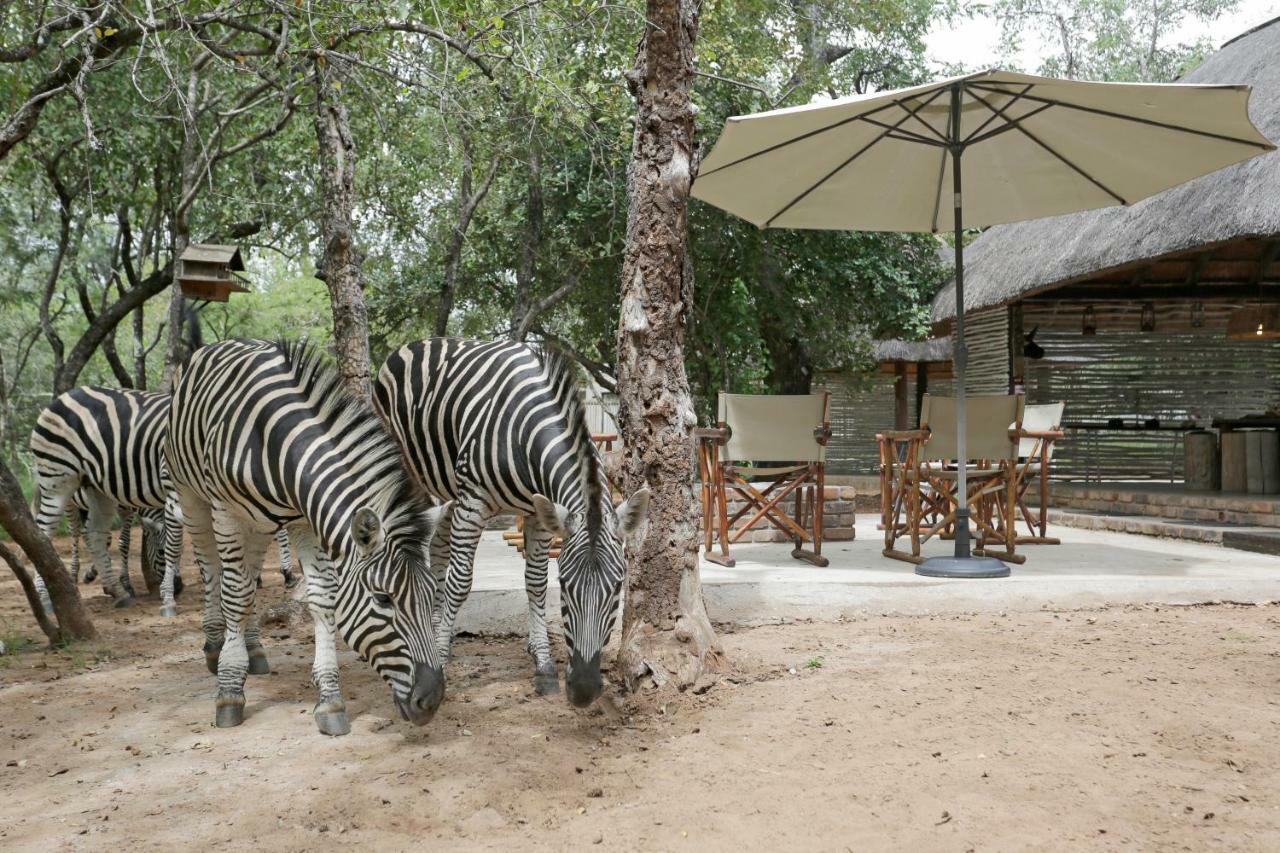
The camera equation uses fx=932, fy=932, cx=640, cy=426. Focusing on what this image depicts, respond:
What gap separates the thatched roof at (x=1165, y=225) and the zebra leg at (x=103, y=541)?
845cm

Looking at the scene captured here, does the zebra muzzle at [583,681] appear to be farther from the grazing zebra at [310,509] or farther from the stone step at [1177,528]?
the stone step at [1177,528]

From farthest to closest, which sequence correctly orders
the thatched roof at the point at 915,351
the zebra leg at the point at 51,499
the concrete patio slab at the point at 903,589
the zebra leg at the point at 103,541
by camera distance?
the thatched roof at the point at 915,351
the zebra leg at the point at 103,541
the zebra leg at the point at 51,499
the concrete patio slab at the point at 903,589

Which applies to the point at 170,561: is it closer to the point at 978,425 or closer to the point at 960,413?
the point at 960,413

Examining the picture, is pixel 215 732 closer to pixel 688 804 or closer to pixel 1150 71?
pixel 688 804

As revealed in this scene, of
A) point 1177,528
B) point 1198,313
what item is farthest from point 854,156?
point 1198,313

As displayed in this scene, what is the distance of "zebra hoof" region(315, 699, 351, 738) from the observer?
11.1 ft

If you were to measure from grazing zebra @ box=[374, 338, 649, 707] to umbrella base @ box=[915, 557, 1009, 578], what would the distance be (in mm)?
2445

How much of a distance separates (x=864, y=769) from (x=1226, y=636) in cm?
260

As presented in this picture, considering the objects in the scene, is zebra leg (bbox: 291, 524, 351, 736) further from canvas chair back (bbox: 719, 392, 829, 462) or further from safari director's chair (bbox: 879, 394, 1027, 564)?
safari director's chair (bbox: 879, 394, 1027, 564)

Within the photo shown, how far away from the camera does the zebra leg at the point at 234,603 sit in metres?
3.55

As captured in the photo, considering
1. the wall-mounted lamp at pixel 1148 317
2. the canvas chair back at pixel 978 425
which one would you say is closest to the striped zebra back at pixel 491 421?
the canvas chair back at pixel 978 425

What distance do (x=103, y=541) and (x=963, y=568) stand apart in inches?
225

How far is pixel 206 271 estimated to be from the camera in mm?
7180

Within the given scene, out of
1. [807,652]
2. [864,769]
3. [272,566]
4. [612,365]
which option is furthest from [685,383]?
[612,365]
